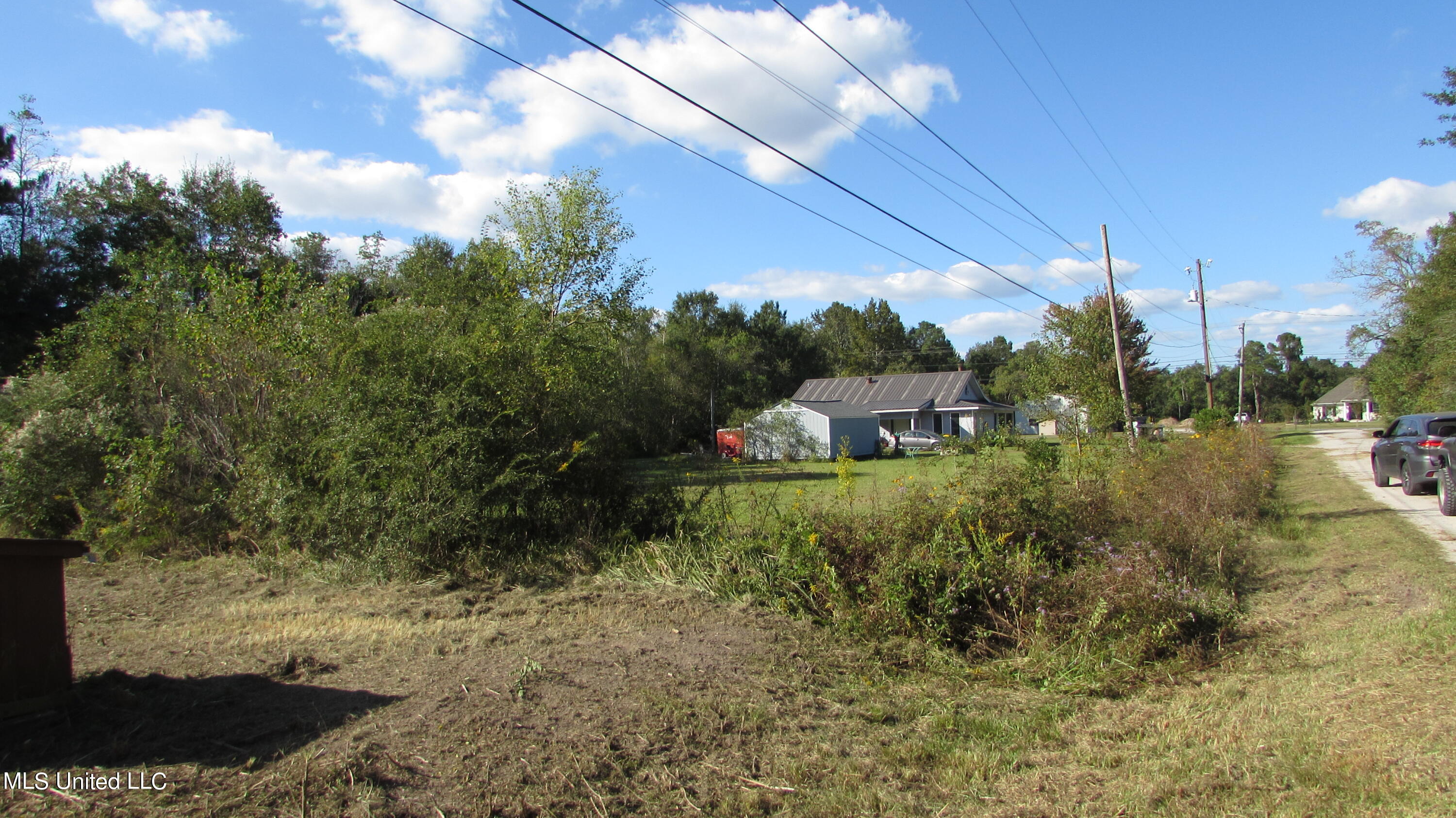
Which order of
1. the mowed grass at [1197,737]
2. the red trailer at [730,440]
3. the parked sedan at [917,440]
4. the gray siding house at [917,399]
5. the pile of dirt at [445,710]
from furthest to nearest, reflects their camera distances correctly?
the gray siding house at [917,399], the parked sedan at [917,440], the red trailer at [730,440], the mowed grass at [1197,737], the pile of dirt at [445,710]

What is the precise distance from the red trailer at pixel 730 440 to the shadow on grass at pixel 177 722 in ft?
119

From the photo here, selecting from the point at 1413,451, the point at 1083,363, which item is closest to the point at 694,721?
the point at 1413,451

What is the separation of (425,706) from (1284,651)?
6.69 meters

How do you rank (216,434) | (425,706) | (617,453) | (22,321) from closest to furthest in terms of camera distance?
1. (425,706)
2. (617,453)
3. (216,434)
4. (22,321)

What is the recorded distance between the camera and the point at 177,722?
14.2 feet

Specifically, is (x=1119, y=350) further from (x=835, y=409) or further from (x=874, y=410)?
(x=874, y=410)

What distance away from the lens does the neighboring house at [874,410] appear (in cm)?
4166

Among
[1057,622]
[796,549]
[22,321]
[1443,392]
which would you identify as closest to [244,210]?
[22,321]

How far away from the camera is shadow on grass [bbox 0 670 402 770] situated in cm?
384

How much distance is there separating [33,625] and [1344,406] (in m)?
115

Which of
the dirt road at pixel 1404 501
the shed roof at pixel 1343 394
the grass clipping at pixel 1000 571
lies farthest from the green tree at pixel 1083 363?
the shed roof at pixel 1343 394

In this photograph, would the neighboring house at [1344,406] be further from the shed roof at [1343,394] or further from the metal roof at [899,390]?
the metal roof at [899,390]

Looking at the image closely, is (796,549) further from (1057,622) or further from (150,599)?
(150,599)

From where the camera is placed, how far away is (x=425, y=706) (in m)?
4.69
